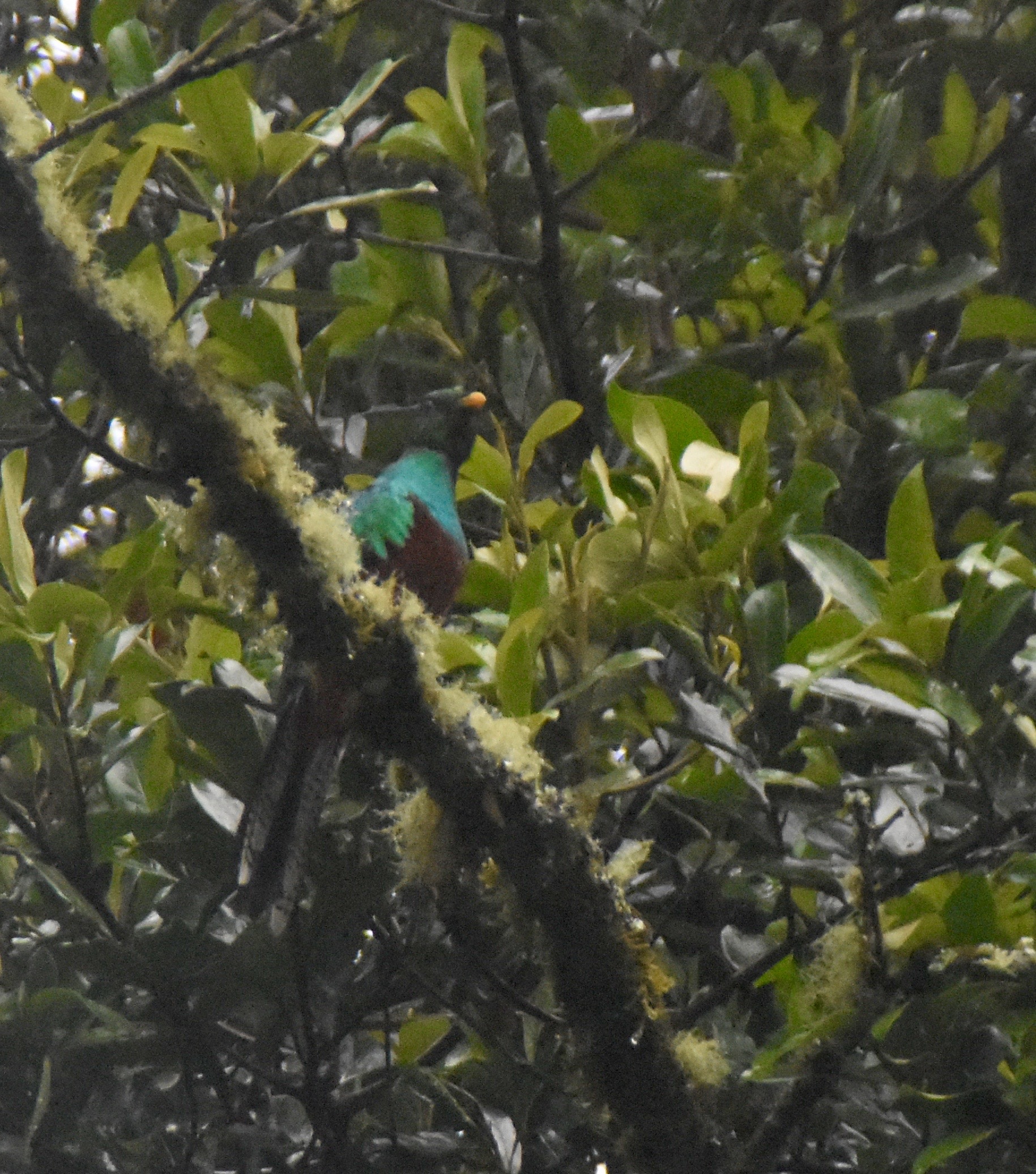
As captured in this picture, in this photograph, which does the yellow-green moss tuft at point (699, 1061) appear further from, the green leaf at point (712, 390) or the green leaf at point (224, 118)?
the green leaf at point (224, 118)

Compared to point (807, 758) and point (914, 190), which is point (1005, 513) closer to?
point (807, 758)

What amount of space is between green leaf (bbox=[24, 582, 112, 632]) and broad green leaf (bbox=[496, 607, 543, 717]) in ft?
1.88

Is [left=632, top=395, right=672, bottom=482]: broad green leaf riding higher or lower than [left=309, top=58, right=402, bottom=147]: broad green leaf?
lower

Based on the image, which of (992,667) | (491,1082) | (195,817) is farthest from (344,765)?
(992,667)

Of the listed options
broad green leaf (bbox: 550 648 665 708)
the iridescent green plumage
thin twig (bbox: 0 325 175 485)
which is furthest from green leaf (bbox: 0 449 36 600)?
the iridescent green plumage

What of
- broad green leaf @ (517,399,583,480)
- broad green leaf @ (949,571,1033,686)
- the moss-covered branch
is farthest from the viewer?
broad green leaf @ (517,399,583,480)

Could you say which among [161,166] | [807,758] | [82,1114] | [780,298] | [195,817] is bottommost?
[82,1114]

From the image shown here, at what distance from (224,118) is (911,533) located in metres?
1.08

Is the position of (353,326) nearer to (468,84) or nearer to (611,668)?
(468,84)

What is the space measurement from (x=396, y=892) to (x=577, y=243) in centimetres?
119

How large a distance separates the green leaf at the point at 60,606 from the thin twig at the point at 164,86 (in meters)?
0.56

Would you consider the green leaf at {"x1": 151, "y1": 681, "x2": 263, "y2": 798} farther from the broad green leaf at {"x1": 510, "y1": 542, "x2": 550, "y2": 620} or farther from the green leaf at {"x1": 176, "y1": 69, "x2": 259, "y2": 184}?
the green leaf at {"x1": 176, "y1": 69, "x2": 259, "y2": 184}

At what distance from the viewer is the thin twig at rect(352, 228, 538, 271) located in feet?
7.41

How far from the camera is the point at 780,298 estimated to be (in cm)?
250
